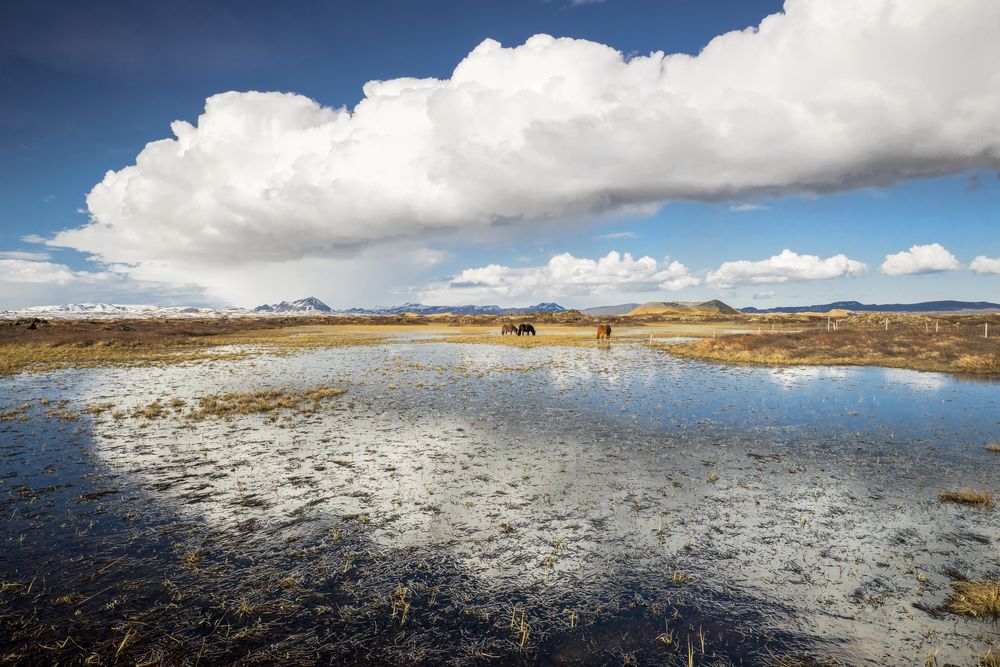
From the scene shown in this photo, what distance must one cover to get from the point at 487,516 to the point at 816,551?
615 cm

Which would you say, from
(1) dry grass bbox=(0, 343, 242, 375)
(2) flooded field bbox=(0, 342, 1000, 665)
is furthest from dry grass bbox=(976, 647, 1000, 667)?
(1) dry grass bbox=(0, 343, 242, 375)

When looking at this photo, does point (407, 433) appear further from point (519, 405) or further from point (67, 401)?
point (67, 401)

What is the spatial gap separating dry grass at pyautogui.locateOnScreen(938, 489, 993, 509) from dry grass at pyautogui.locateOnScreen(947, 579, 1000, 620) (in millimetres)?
4181

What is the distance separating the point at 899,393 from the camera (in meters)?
23.7

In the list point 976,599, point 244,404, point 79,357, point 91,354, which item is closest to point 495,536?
point 976,599

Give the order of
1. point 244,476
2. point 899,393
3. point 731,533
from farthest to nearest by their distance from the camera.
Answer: point 899,393, point 244,476, point 731,533

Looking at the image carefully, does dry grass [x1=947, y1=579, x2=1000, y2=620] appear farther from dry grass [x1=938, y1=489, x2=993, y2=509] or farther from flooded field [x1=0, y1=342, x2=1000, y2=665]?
dry grass [x1=938, y1=489, x2=993, y2=509]

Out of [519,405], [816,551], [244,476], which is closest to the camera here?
[816,551]

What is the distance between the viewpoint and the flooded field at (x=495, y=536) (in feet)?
21.1

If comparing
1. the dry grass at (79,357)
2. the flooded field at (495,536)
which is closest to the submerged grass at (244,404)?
the flooded field at (495,536)

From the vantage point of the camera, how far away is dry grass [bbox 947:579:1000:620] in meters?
6.77

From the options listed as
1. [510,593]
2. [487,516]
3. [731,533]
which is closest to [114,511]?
[487,516]

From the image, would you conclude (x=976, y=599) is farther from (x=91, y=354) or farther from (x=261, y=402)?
(x=91, y=354)

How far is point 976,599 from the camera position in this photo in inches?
276
